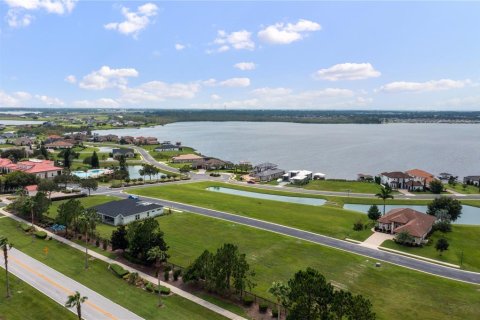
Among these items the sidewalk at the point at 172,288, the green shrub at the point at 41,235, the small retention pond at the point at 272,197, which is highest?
the green shrub at the point at 41,235

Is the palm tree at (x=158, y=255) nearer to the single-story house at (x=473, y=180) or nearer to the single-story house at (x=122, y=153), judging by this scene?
the single-story house at (x=473, y=180)

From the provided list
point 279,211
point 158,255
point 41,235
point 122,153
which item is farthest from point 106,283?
point 122,153

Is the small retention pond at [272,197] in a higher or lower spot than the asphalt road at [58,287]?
→ lower

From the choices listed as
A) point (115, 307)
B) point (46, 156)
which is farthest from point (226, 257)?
point (46, 156)

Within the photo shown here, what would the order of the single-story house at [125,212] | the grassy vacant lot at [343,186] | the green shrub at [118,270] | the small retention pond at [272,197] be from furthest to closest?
the grassy vacant lot at [343,186]
the small retention pond at [272,197]
the single-story house at [125,212]
the green shrub at [118,270]

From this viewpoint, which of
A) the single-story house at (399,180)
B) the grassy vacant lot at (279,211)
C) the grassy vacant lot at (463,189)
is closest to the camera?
the grassy vacant lot at (279,211)

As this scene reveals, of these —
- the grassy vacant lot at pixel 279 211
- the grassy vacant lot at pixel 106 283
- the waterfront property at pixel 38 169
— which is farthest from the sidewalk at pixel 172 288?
the waterfront property at pixel 38 169

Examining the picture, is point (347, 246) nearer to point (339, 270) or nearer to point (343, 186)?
point (339, 270)
